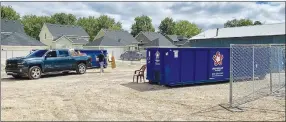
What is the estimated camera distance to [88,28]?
8625 centimetres

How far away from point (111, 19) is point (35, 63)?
257 feet

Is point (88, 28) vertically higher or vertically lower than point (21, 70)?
higher

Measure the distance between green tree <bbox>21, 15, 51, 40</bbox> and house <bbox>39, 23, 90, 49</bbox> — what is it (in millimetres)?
13819

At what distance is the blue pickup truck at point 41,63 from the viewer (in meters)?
15.7

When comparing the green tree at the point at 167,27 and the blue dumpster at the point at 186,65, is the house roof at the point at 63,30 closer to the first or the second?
the green tree at the point at 167,27

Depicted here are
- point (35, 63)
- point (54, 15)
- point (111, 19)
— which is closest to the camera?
point (35, 63)

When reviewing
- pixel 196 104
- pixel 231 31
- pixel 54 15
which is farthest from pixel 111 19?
pixel 196 104

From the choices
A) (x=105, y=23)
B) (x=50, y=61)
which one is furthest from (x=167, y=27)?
(x=50, y=61)

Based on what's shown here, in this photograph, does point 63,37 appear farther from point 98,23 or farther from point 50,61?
point 50,61

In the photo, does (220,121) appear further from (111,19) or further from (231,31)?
(111,19)

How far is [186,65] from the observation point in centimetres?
1292

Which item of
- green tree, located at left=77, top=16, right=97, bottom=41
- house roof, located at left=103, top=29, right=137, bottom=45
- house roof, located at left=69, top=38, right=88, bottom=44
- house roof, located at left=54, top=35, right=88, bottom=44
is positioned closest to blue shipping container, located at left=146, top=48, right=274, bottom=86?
house roof, located at left=54, top=35, right=88, bottom=44

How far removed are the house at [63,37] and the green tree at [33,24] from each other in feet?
45.3

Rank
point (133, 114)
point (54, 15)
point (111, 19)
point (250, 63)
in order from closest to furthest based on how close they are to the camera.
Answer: point (133, 114), point (250, 63), point (54, 15), point (111, 19)
